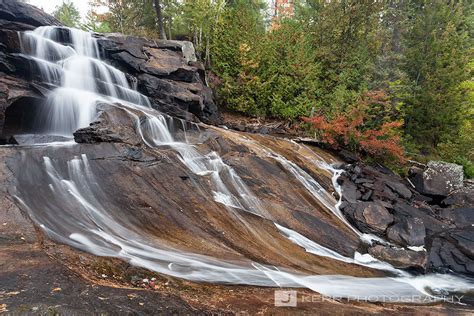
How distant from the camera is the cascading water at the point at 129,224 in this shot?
5.96 meters

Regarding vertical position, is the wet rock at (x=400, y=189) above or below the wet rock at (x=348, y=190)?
below

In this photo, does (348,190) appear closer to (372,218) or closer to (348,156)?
(372,218)

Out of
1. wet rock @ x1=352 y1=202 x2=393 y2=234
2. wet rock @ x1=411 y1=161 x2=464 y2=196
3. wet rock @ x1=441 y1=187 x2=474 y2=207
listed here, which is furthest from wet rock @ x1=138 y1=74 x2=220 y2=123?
wet rock @ x1=441 y1=187 x2=474 y2=207

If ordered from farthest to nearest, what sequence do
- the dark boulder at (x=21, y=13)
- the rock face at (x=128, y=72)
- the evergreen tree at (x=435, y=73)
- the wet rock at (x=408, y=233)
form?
the evergreen tree at (x=435, y=73)
the dark boulder at (x=21, y=13)
the rock face at (x=128, y=72)
the wet rock at (x=408, y=233)

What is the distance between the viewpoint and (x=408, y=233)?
929 centimetres

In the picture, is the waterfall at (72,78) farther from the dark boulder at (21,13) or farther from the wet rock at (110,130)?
the wet rock at (110,130)

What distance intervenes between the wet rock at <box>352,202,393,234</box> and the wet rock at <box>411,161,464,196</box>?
4.24 m

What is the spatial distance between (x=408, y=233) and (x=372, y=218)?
1120mm

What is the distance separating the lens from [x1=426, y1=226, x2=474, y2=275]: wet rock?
338 inches

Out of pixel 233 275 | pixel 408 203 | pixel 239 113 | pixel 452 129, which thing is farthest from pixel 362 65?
pixel 233 275

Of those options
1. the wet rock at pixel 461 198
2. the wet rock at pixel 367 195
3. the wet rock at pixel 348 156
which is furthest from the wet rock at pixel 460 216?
the wet rock at pixel 348 156

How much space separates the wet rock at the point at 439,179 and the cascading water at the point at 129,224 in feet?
17.7

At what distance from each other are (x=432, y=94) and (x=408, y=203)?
7437 millimetres

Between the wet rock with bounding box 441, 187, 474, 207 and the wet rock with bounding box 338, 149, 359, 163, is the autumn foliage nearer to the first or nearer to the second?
the wet rock with bounding box 338, 149, 359, 163
